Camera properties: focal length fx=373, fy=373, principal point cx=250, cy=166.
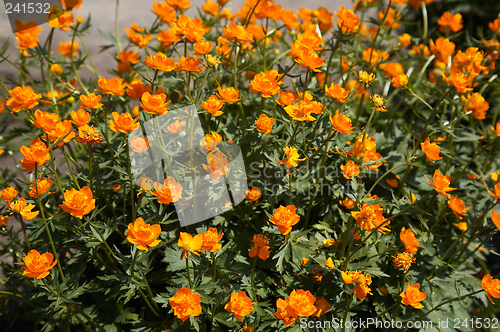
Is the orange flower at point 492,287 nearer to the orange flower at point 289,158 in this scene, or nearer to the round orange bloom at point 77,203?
the orange flower at point 289,158

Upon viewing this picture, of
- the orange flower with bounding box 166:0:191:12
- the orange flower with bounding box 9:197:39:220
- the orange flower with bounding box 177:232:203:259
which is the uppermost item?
the orange flower with bounding box 166:0:191:12

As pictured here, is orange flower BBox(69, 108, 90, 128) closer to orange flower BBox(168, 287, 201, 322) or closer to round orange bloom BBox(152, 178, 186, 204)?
round orange bloom BBox(152, 178, 186, 204)

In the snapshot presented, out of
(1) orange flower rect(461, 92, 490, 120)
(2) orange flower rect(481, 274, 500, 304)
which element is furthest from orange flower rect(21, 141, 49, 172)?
(1) orange flower rect(461, 92, 490, 120)

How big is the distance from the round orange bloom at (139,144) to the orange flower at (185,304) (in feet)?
1.78

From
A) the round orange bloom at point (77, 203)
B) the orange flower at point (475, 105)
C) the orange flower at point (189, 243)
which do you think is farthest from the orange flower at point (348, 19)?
the round orange bloom at point (77, 203)

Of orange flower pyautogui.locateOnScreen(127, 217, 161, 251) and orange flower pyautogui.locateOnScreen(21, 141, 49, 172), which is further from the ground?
orange flower pyautogui.locateOnScreen(21, 141, 49, 172)

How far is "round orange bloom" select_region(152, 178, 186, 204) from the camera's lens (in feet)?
3.97

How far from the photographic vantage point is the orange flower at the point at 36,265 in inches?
44.6

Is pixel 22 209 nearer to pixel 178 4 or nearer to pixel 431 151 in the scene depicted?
pixel 178 4

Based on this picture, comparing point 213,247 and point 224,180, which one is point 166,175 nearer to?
point 224,180

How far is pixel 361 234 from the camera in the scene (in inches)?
58.9

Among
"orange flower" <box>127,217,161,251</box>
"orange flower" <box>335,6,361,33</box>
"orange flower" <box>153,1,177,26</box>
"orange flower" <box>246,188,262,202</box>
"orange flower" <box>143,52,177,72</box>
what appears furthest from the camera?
"orange flower" <box>153,1,177,26</box>

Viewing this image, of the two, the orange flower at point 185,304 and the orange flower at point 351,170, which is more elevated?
the orange flower at point 351,170

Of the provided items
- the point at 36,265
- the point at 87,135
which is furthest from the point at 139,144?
the point at 36,265
